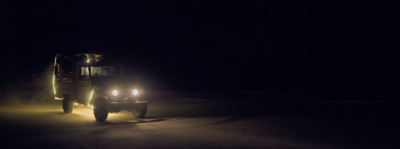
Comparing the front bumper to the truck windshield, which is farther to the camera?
the truck windshield

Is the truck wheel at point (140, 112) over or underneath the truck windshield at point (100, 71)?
underneath

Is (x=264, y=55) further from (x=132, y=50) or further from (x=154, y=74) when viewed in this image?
(x=132, y=50)

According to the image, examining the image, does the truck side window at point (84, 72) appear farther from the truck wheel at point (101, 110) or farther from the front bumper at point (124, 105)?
the front bumper at point (124, 105)

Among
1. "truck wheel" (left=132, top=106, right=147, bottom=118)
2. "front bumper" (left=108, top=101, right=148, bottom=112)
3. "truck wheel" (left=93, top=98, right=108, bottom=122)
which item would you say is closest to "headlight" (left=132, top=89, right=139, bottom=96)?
"front bumper" (left=108, top=101, right=148, bottom=112)

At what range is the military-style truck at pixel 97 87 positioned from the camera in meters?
17.0

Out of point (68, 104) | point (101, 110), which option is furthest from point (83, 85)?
point (101, 110)

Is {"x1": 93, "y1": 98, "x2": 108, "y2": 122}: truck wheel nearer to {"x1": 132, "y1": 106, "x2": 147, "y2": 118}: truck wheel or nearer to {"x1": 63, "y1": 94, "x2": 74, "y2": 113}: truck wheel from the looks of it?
{"x1": 132, "y1": 106, "x2": 147, "y2": 118}: truck wheel

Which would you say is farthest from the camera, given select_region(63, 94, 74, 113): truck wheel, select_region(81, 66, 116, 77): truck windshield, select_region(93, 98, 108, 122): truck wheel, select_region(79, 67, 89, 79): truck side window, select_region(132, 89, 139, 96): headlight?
select_region(63, 94, 74, 113): truck wheel

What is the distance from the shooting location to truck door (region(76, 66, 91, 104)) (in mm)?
18188

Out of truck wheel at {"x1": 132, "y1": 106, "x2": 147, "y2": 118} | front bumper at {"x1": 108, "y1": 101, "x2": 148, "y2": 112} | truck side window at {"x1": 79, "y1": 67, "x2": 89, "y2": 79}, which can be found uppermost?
truck side window at {"x1": 79, "y1": 67, "x2": 89, "y2": 79}

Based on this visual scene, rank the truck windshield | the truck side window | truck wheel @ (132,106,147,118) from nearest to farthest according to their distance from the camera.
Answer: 1. truck wheel @ (132,106,147,118)
2. the truck windshield
3. the truck side window

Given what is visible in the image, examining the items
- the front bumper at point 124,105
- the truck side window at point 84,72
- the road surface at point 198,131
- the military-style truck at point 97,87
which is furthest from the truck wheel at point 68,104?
the front bumper at point 124,105

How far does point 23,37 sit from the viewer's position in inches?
2712

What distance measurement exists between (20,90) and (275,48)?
100ft
